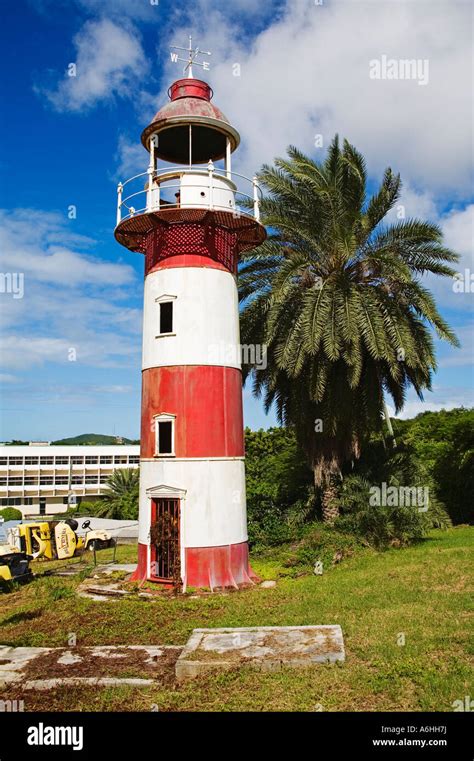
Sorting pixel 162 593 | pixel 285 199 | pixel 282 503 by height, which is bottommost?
pixel 162 593

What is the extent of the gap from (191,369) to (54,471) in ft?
148

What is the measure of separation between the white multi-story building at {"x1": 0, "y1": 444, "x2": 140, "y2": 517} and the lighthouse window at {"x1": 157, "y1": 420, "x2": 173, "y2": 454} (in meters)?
39.4

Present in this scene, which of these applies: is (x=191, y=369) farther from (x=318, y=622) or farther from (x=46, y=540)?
(x=46, y=540)

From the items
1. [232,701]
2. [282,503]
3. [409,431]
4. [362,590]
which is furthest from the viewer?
[409,431]

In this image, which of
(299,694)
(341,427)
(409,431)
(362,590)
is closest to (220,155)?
(341,427)

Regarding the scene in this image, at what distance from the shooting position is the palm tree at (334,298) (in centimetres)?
1838

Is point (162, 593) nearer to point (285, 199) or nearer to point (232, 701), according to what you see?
point (232, 701)

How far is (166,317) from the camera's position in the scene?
1598cm

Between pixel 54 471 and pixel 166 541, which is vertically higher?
pixel 54 471

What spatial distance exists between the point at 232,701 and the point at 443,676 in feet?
9.35

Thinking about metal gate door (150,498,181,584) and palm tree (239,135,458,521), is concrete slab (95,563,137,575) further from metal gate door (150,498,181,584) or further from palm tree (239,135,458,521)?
palm tree (239,135,458,521)

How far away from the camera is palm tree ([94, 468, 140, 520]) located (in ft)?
121

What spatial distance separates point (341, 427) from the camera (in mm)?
19797

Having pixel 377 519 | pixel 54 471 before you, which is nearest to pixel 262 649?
pixel 377 519
